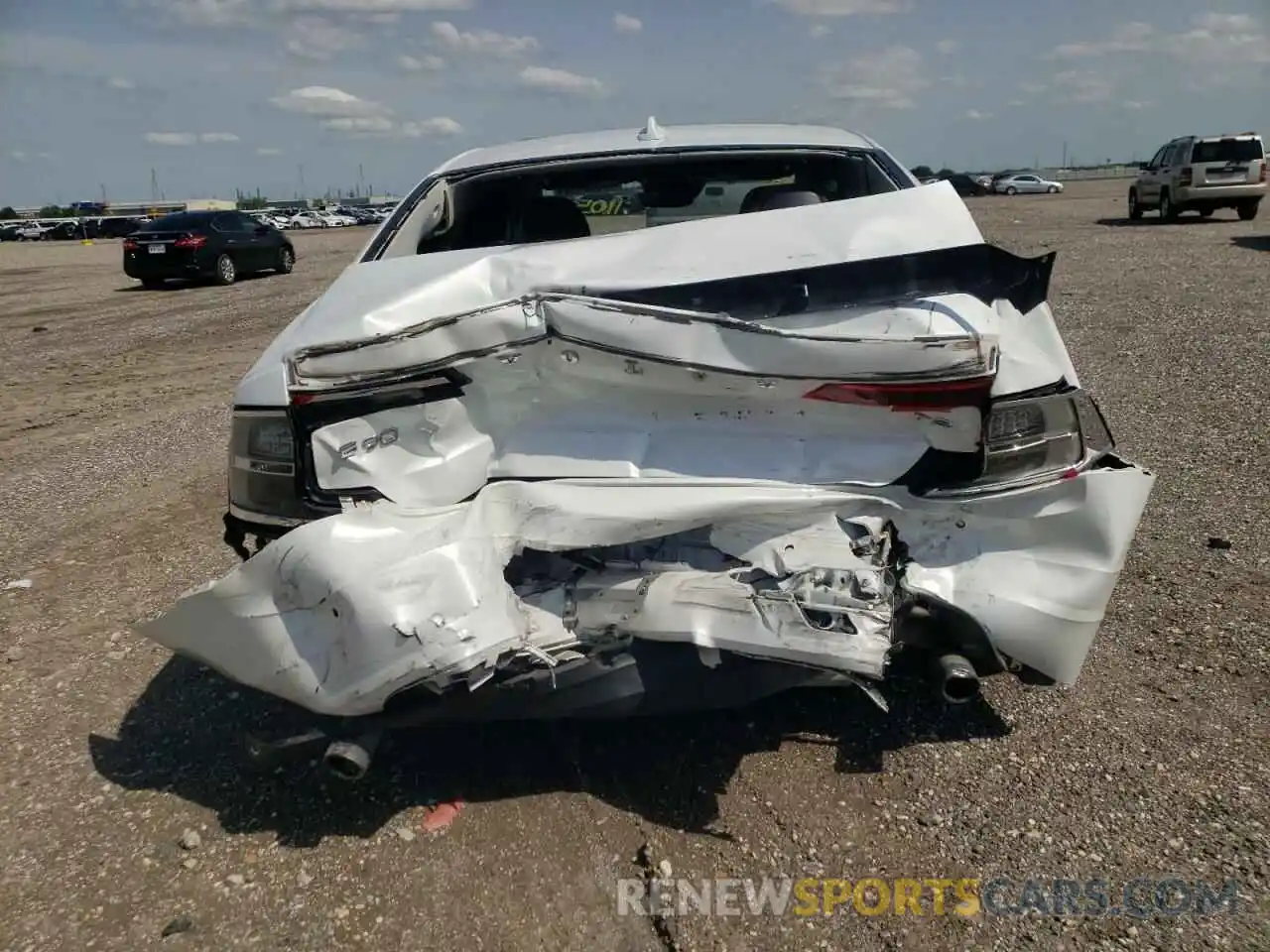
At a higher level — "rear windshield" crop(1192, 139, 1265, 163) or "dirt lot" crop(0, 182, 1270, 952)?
"rear windshield" crop(1192, 139, 1265, 163)

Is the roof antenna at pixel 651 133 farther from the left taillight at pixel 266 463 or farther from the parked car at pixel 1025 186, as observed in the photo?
the parked car at pixel 1025 186

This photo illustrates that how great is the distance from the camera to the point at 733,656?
2238mm

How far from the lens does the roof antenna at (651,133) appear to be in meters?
3.94

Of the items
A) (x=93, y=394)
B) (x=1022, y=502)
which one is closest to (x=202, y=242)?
(x=93, y=394)

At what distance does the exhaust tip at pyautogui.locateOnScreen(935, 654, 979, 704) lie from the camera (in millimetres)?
2293

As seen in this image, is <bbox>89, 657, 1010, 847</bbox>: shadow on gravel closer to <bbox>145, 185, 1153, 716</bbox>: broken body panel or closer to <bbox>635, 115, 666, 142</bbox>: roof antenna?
<bbox>145, 185, 1153, 716</bbox>: broken body panel

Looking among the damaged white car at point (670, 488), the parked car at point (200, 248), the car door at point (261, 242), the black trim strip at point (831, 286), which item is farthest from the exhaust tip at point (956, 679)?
the car door at point (261, 242)

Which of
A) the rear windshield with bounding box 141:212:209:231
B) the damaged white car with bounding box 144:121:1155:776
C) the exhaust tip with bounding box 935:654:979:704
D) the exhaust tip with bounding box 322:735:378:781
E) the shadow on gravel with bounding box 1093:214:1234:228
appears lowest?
the exhaust tip with bounding box 322:735:378:781

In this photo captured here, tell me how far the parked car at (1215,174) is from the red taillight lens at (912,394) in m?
22.3

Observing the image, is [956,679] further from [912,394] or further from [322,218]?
[322,218]

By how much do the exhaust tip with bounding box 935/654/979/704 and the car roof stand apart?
88.3 inches

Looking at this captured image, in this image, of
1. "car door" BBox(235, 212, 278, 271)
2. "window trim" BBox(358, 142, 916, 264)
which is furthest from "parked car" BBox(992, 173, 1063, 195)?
"window trim" BBox(358, 142, 916, 264)

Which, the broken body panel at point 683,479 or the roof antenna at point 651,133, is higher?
the roof antenna at point 651,133

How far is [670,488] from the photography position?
7.68 ft
